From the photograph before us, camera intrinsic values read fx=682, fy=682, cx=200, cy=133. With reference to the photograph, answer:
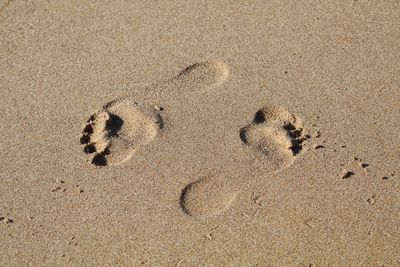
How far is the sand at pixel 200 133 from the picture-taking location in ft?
7.57

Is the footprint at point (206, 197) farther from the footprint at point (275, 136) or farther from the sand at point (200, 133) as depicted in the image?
the footprint at point (275, 136)

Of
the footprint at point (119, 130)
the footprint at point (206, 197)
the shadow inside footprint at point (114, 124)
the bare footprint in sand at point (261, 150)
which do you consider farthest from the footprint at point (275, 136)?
the shadow inside footprint at point (114, 124)

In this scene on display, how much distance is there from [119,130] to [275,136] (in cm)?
59

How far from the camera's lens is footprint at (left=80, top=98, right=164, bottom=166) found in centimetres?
252

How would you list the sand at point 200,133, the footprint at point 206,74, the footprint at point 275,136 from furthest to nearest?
1. the footprint at point 206,74
2. the footprint at point 275,136
3. the sand at point 200,133

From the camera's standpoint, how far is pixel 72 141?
2.56 m

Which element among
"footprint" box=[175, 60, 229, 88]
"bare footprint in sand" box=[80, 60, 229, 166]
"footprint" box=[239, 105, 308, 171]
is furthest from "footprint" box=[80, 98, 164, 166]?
"footprint" box=[239, 105, 308, 171]

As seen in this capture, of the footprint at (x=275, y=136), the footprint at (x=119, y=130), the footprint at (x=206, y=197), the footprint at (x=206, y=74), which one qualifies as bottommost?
the footprint at (x=206, y=197)

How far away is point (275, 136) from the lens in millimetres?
2537

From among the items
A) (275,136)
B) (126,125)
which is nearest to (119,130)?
(126,125)

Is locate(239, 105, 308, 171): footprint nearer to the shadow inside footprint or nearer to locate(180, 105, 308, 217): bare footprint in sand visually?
locate(180, 105, 308, 217): bare footprint in sand

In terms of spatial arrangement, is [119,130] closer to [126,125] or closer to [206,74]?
[126,125]

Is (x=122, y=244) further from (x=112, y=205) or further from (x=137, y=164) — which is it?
(x=137, y=164)

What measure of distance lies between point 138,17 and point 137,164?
31.4 inches
